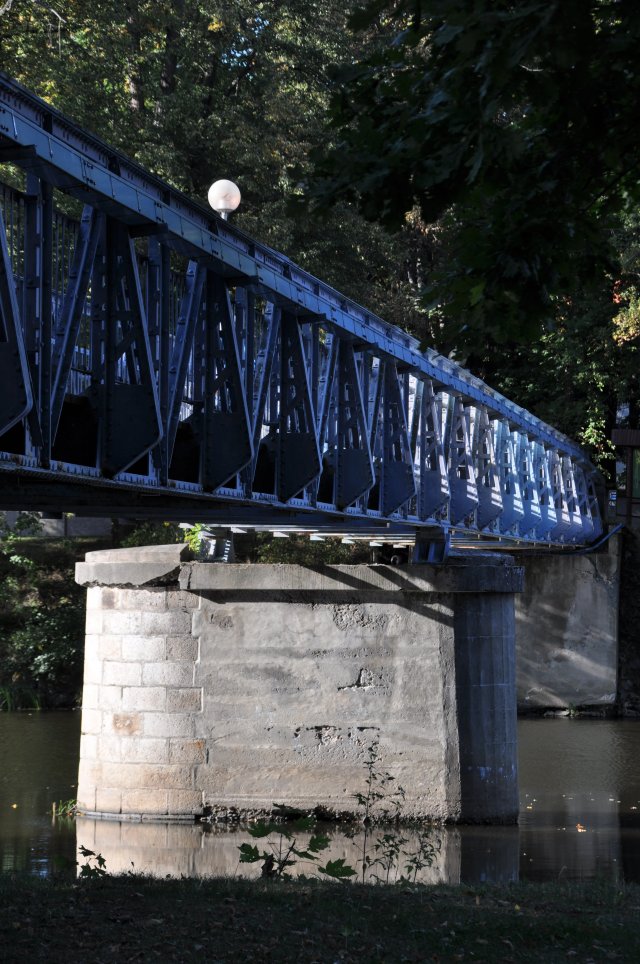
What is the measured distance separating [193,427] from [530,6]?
6747mm

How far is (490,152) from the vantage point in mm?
6840

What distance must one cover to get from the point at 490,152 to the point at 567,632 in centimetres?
3146

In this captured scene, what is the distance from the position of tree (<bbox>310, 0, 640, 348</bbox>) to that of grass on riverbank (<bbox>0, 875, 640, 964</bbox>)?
3.89 meters

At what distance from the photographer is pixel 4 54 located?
3073 centimetres

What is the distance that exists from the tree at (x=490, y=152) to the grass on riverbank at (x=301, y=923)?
389 cm

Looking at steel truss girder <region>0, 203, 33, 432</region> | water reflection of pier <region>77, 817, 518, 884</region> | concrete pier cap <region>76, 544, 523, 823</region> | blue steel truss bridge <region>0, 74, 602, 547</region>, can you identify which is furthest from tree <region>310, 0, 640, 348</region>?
concrete pier cap <region>76, 544, 523, 823</region>

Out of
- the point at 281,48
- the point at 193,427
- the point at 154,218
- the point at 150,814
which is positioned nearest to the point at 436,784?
the point at 150,814

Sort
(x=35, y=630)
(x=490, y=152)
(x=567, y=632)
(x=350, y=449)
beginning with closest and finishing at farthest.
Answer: (x=490, y=152), (x=350, y=449), (x=35, y=630), (x=567, y=632)

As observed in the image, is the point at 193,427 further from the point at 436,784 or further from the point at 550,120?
the point at 436,784

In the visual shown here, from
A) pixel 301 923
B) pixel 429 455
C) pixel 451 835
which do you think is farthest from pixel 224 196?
pixel 451 835

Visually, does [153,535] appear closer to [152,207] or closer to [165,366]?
[165,366]

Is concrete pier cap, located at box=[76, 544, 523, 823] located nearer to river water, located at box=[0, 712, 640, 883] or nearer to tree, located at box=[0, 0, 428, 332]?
river water, located at box=[0, 712, 640, 883]

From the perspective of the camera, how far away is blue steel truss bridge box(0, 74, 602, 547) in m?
9.16

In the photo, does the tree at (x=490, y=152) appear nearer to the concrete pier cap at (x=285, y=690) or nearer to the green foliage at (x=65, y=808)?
the concrete pier cap at (x=285, y=690)
